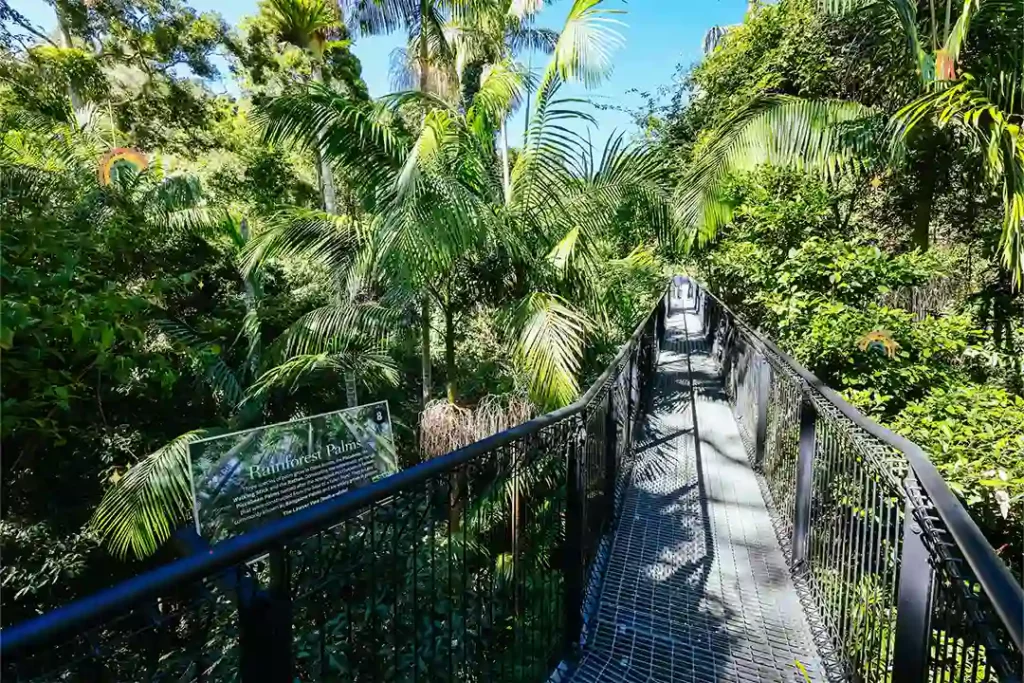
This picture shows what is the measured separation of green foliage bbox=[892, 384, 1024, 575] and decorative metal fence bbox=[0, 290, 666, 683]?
2.30 m

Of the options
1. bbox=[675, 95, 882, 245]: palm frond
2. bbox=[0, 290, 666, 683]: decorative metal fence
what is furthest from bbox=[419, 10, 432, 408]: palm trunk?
bbox=[675, 95, 882, 245]: palm frond

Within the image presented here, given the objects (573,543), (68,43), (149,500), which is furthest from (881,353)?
(68,43)

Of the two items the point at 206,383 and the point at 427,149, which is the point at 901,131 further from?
the point at 206,383

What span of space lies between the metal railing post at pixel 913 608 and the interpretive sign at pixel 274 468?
99.9 inches

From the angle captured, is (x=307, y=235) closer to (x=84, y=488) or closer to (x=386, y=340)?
(x=386, y=340)

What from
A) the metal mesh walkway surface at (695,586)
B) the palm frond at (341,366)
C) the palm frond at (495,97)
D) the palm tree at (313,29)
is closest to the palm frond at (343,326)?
the palm frond at (341,366)

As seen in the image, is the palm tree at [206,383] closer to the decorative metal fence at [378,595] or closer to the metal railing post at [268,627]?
the decorative metal fence at [378,595]

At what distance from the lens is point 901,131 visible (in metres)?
5.10

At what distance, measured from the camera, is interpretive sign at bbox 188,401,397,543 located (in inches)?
126

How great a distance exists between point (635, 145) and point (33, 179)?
577cm

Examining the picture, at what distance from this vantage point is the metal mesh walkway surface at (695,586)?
2.62 meters

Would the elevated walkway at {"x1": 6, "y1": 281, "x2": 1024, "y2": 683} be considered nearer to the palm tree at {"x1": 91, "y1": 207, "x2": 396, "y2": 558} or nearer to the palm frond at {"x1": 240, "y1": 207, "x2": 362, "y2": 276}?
the palm tree at {"x1": 91, "y1": 207, "x2": 396, "y2": 558}

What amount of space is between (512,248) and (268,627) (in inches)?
160

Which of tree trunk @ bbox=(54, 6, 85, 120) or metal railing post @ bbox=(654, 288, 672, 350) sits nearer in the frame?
metal railing post @ bbox=(654, 288, 672, 350)
